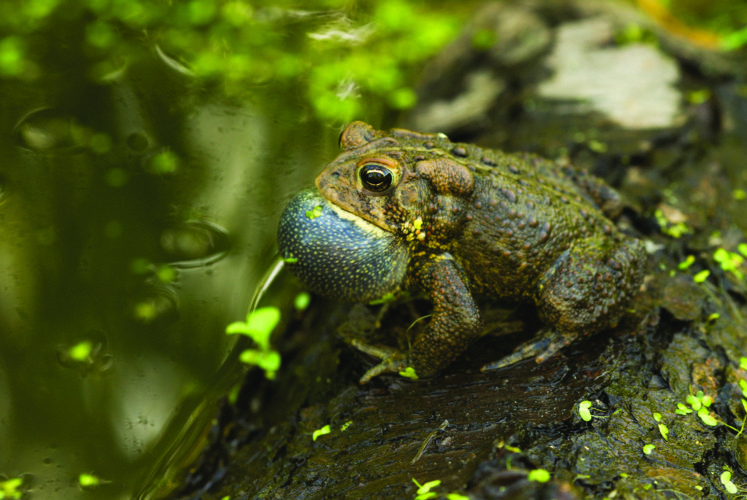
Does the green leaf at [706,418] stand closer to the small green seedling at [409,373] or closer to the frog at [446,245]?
the frog at [446,245]

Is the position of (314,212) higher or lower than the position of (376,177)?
lower

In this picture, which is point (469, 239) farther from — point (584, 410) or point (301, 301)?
point (301, 301)

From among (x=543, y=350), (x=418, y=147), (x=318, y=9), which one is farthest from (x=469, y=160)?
(x=318, y=9)

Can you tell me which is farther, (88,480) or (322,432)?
(88,480)

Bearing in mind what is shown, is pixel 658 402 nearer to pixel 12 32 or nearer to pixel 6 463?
pixel 6 463

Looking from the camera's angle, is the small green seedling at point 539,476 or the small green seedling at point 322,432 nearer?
the small green seedling at point 539,476

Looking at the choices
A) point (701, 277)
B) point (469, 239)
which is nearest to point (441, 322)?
point (469, 239)

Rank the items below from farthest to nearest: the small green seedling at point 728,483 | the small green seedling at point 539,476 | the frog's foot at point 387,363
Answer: the frog's foot at point 387,363 → the small green seedling at point 728,483 → the small green seedling at point 539,476

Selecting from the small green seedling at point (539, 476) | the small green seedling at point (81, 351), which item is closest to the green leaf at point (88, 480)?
the small green seedling at point (81, 351)
